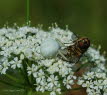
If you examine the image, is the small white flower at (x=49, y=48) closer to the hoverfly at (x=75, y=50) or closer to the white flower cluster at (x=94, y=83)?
the hoverfly at (x=75, y=50)

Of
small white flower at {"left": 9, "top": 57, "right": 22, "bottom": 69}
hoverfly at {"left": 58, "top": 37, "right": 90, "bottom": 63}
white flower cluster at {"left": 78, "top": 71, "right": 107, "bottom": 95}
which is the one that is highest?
hoverfly at {"left": 58, "top": 37, "right": 90, "bottom": 63}

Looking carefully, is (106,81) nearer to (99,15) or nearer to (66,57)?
(66,57)

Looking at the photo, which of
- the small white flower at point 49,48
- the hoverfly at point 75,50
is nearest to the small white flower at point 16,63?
the small white flower at point 49,48

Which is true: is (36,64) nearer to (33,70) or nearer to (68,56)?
(33,70)

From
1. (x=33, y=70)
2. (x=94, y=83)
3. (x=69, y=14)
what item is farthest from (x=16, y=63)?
(x=69, y=14)

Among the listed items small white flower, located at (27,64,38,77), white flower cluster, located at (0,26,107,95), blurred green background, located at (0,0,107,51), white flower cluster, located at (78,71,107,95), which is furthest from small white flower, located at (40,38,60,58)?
blurred green background, located at (0,0,107,51)

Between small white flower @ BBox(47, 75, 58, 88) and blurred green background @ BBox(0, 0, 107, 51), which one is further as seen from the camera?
blurred green background @ BBox(0, 0, 107, 51)

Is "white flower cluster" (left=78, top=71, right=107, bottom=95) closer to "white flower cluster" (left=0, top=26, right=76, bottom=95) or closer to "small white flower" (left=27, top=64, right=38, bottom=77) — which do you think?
"white flower cluster" (left=0, top=26, right=76, bottom=95)
